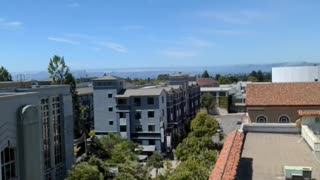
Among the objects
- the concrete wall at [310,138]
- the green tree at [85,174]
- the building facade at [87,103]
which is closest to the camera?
the concrete wall at [310,138]

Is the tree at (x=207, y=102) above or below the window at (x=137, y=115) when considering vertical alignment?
below

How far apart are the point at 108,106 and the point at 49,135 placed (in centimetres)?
2407

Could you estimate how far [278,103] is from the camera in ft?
114

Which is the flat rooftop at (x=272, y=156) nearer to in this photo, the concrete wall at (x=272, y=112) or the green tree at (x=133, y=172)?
the concrete wall at (x=272, y=112)

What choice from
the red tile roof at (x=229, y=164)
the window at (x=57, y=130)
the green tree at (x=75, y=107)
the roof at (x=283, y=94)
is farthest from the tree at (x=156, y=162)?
the red tile roof at (x=229, y=164)

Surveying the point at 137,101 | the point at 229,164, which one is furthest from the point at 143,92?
the point at 229,164

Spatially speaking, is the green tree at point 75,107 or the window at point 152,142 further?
the window at point 152,142

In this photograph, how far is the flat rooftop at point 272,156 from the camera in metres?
12.3

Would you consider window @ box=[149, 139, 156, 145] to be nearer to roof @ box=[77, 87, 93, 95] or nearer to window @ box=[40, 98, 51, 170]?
roof @ box=[77, 87, 93, 95]

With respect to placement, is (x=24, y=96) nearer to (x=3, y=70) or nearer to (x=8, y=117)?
(x=8, y=117)

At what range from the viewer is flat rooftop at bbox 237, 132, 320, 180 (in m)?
12.3

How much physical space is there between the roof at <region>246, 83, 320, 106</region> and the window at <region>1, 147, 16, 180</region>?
2018 cm

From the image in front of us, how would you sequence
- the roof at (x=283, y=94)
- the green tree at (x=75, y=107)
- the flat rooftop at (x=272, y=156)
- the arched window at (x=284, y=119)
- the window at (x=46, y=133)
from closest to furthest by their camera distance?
the flat rooftop at (x=272, y=156), the arched window at (x=284, y=119), the roof at (x=283, y=94), the window at (x=46, y=133), the green tree at (x=75, y=107)

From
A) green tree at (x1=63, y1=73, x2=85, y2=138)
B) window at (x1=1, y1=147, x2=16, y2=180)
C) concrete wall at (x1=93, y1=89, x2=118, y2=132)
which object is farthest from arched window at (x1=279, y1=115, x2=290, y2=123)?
concrete wall at (x1=93, y1=89, x2=118, y2=132)
